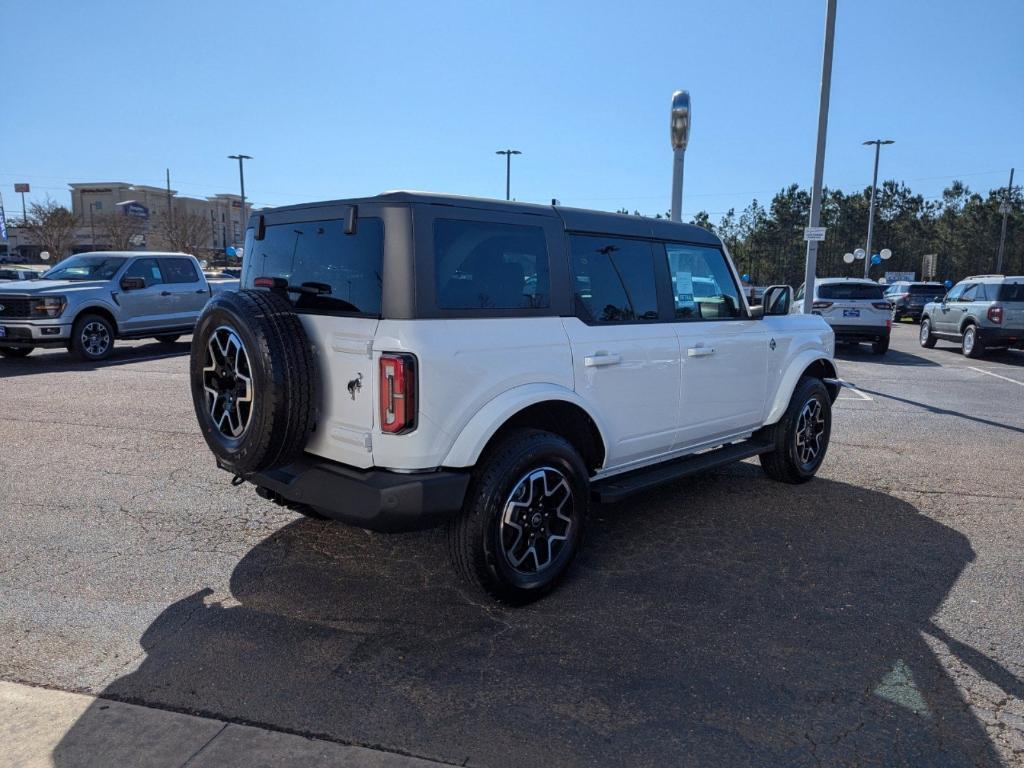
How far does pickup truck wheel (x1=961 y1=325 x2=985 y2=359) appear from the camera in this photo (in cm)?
1466

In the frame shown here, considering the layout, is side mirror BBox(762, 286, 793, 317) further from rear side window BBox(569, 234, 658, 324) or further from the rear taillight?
the rear taillight

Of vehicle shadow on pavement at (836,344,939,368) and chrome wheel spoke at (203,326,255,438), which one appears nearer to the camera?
chrome wheel spoke at (203,326,255,438)

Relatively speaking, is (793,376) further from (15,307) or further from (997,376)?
(15,307)

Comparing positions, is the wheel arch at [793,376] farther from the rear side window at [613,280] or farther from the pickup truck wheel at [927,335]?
the pickup truck wheel at [927,335]

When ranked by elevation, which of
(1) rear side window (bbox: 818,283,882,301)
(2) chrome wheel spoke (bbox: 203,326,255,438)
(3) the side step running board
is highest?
(1) rear side window (bbox: 818,283,882,301)

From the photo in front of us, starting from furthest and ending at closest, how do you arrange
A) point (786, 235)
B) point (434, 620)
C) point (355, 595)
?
point (786, 235) → point (355, 595) → point (434, 620)

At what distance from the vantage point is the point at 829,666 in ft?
10.0

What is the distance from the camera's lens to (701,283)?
485 centimetres

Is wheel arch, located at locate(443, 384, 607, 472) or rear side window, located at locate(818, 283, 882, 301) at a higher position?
rear side window, located at locate(818, 283, 882, 301)

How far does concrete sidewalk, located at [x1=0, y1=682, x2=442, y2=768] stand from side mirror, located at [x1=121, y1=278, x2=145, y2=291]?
36.1ft

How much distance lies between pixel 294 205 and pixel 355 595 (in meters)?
2.07

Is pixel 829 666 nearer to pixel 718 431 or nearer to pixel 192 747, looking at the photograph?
pixel 718 431

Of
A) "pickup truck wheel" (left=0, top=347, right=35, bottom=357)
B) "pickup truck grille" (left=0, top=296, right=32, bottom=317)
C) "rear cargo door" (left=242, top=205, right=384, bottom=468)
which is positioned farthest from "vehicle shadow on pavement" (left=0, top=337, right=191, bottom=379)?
"rear cargo door" (left=242, top=205, right=384, bottom=468)

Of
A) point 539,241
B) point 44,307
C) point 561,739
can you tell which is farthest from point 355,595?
point 44,307
